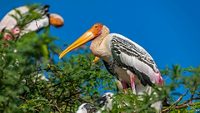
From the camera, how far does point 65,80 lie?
21.2 ft

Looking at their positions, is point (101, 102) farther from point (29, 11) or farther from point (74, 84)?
point (29, 11)

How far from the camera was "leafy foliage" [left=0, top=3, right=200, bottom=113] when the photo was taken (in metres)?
3.23

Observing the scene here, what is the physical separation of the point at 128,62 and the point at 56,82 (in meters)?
0.92

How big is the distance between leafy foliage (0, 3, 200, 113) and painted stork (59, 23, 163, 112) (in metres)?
0.16

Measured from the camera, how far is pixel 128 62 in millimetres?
7258

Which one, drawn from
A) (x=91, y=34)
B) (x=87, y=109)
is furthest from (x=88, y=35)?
(x=87, y=109)

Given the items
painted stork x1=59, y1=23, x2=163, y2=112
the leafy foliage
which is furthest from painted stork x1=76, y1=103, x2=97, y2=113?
painted stork x1=59, y1=23, x2=163, y2=112

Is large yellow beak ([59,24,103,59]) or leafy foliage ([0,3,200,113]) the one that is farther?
large yellow beak ([59,24,103,59])

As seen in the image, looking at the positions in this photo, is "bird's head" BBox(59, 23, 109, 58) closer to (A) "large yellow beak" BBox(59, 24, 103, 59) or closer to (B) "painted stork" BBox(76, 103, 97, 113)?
(A) "large yellow beak" BBox(59, 24, 103, 59)

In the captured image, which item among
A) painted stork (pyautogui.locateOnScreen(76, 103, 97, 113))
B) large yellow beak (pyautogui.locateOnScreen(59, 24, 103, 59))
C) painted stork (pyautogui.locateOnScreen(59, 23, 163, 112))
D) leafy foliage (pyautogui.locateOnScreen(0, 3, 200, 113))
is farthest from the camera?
large yellow beak (pyautogui.locateOnScreen(59, 24, 103, 59))

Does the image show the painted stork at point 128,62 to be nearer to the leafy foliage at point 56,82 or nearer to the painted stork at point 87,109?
the leafy foliage at point 56,82

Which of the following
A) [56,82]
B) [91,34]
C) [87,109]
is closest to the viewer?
[87,109]

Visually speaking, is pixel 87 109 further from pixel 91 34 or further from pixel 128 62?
pixel 91 34

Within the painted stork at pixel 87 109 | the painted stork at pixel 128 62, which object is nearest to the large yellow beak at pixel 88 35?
the painted stork at pixel 128 62
